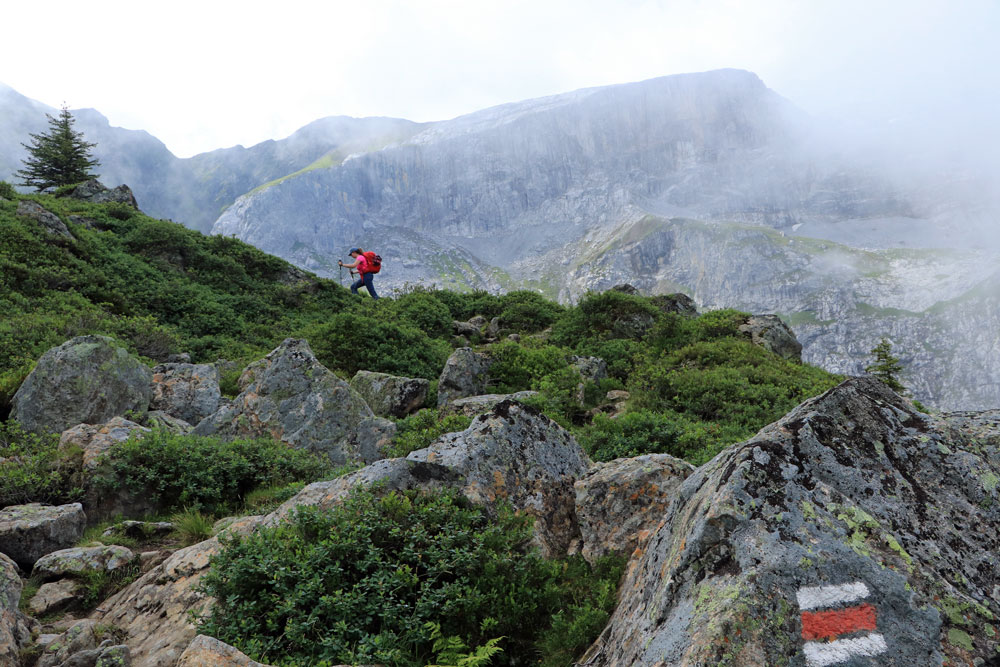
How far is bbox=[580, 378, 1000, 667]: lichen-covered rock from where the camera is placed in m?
2.53

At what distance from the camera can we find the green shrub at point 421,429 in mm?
9461

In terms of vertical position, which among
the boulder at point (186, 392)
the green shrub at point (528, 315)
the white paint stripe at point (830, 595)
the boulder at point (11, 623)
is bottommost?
the green shrub at point (528, 315)

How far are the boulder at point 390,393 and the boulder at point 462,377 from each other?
640 millimetres

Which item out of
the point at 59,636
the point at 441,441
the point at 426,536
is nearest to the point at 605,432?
the point at 441,441

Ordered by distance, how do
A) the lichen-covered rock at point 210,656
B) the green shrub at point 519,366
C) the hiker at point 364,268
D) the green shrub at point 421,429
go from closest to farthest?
the lichen-covered rock at point 210,656, the green shrub at point 421,429, the green shrub at point 519,366, the hiker at point 364,268

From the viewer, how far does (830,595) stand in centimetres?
265

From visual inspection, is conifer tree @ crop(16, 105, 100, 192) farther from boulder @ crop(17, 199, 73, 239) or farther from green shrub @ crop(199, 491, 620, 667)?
green shrub @ crop(199, 491, 620, 667)

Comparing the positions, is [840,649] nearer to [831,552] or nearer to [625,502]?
[831,552]

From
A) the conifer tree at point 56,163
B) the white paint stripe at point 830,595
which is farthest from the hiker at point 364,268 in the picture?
the conifer tree at point 56,163

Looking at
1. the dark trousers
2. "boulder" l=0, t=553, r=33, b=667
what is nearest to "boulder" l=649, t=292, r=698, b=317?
the dark trousers

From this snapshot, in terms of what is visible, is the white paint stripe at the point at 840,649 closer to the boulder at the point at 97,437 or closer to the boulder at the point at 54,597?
the boulder at the point at 54,597

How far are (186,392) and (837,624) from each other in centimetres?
1385

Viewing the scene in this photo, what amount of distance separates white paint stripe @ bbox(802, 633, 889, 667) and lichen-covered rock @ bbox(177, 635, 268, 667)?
10.8 feet

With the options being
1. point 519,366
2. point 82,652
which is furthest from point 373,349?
point 82,652
